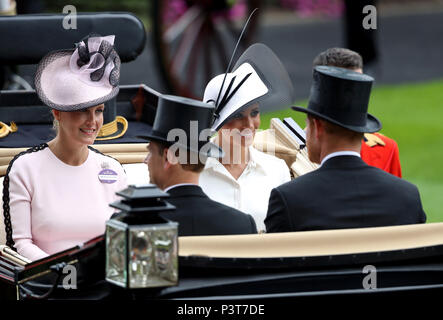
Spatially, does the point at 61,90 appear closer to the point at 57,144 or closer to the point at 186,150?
the point at 57,144

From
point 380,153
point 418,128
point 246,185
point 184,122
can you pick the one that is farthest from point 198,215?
point 418,128

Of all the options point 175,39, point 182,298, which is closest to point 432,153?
point 175,39

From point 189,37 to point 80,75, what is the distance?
7.00 meters

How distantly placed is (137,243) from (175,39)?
26.7ft

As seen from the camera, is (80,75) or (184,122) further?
(80,75)

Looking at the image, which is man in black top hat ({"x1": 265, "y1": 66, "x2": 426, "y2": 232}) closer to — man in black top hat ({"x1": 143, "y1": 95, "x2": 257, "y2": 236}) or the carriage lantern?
man in black top hat ({"x1": 143, "y1": 95, "x2": 257, "y2": 236})

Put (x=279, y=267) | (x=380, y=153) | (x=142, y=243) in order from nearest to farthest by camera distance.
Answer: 1. (x=142, y=243)
2. (x=279, y=267)
3. (x=380, y=153)

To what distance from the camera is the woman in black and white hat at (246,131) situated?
359 cm

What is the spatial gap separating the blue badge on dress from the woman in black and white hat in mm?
354

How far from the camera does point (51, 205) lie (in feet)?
11.1

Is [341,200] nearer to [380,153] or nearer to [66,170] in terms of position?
[66,170]

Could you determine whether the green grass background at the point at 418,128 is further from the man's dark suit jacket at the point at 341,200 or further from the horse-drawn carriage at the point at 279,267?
the horse-drawn carriage at the point at 279,267

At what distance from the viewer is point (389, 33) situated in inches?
619

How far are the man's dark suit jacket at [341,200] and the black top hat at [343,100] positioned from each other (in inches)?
4.8
